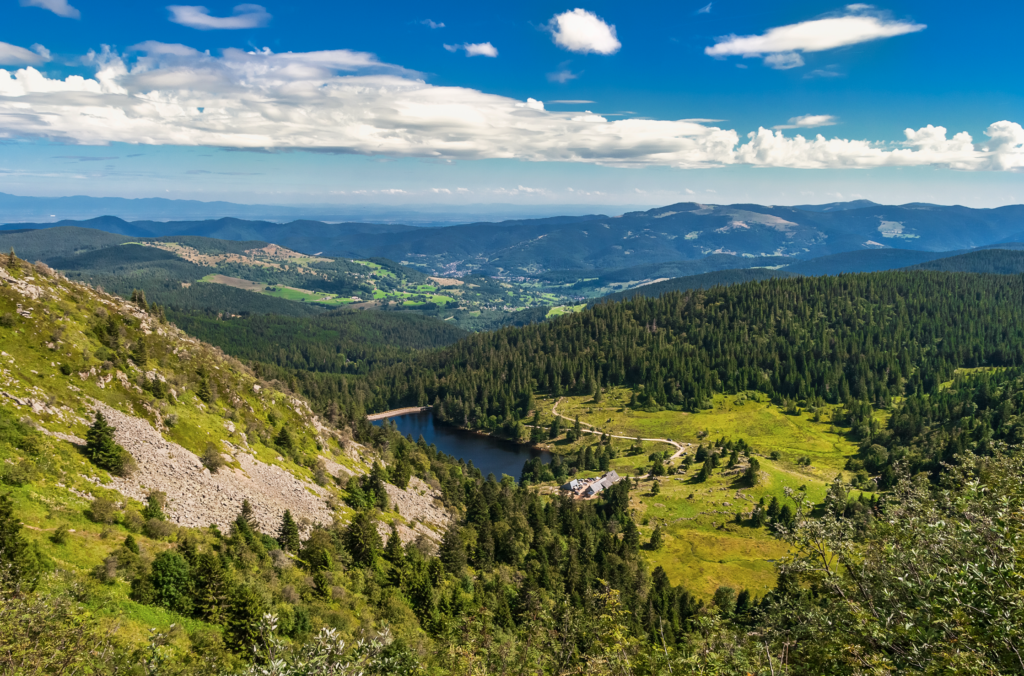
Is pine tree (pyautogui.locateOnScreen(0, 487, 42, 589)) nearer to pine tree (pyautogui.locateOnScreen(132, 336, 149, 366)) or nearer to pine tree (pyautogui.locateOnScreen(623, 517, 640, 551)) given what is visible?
pine tree (pyautogui.locateOnScreen(132, 336, 149, 366))

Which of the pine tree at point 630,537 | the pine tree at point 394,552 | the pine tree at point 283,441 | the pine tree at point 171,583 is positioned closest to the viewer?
the pine tree at point 171,583

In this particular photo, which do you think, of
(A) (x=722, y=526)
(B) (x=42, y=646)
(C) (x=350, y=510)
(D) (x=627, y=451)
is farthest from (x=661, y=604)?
(D) (x=627, y=451)

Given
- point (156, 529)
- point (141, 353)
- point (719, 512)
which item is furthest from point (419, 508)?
point (719, 512)

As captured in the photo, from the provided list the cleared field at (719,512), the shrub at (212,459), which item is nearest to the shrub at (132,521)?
the shrub at (212,459)

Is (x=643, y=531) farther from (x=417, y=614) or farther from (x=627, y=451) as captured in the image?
(x=417, y=614)

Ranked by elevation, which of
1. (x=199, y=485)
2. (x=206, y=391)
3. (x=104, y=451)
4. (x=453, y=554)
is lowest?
(x=453, y=554)

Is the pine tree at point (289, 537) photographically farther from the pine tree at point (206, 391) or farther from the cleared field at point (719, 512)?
the cleared field at point (719, 512)

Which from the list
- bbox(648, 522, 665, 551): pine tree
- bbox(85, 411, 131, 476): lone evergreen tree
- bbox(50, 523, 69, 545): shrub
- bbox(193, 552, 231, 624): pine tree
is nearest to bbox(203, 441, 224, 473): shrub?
bbox(85, 411, 131, 476): lone evergreen tree

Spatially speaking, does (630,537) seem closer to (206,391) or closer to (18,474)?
(206,391)
